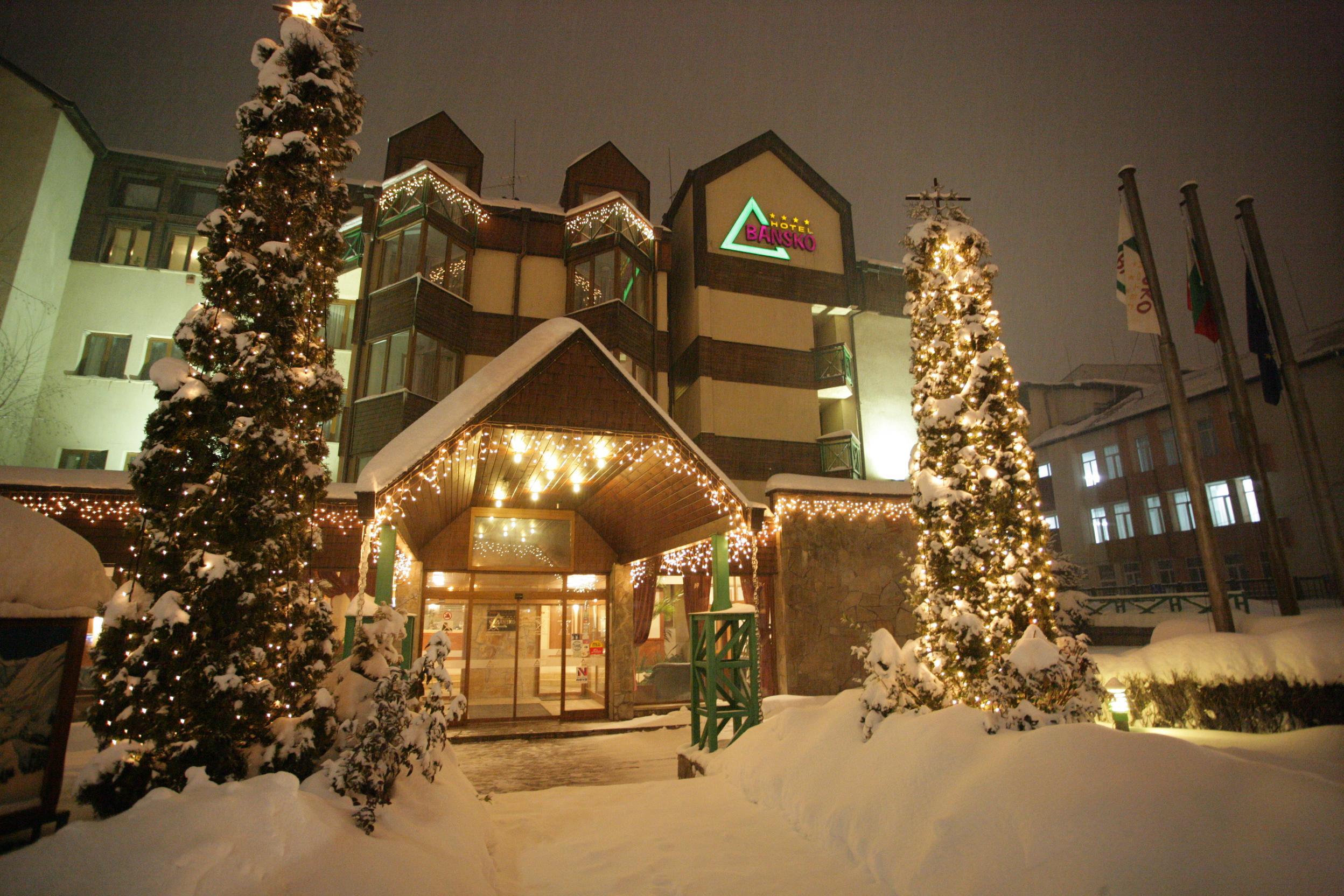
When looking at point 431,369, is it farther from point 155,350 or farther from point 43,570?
point 43,570

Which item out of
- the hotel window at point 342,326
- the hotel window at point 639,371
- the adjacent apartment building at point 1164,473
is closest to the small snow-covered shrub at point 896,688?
the hotel window at point 639,371

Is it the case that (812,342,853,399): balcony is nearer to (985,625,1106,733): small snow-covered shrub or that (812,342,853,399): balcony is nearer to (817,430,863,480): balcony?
(817,430,863,480): balcony

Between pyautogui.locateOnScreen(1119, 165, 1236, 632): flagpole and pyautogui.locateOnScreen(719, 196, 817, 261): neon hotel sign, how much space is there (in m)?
11.0

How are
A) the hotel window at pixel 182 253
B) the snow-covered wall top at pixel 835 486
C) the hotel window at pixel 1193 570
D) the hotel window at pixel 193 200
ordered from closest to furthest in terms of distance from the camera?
the snow-covered wall top at pixel 835 486 → the hotel window at pixel 182 253 → the hotel window at pixel 193 200 → the hotel window at pixel 1193 570

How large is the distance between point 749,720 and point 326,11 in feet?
33.8

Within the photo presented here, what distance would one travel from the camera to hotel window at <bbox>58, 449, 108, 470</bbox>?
59.0ft

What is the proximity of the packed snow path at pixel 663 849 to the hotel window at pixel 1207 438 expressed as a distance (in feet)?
99.2

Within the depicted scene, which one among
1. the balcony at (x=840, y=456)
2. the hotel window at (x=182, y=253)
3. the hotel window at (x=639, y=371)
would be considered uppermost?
the hotel window at (x=182, y=253)

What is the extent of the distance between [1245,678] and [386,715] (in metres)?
10.9

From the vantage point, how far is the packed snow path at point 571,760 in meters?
9.62

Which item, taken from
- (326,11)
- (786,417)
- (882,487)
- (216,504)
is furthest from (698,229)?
(216,504)

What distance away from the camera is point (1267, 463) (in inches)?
991

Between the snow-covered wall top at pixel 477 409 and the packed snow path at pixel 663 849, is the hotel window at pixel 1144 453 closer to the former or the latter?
the snow-covered wall top at pixel 477 409

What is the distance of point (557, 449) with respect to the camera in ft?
34.5
